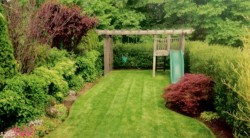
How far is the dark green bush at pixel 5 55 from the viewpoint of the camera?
7438 mm

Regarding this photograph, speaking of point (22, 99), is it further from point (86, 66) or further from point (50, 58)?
point (86, 66)

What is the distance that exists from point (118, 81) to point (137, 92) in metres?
3.16

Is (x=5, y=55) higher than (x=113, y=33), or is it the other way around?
(x=113, y=33)

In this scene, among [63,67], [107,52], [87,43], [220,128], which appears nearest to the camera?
[220,128]

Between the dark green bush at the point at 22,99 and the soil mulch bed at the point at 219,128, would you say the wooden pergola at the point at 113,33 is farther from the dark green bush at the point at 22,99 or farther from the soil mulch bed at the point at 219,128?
the dark green bush at the point at 22,99

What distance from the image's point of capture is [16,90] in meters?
7.37

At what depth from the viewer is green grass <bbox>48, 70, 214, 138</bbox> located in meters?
8.22

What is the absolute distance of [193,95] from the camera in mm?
10133

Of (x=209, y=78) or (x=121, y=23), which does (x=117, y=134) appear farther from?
(x=121, y=23)

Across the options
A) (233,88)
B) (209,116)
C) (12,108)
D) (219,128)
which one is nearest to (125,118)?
(209,116)

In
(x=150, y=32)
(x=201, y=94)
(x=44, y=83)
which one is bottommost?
(x=201, y=94)

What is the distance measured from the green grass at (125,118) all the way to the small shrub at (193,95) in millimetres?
418

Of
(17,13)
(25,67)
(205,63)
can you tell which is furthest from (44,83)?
(205,63)

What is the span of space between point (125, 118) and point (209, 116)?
2844 millimetres
